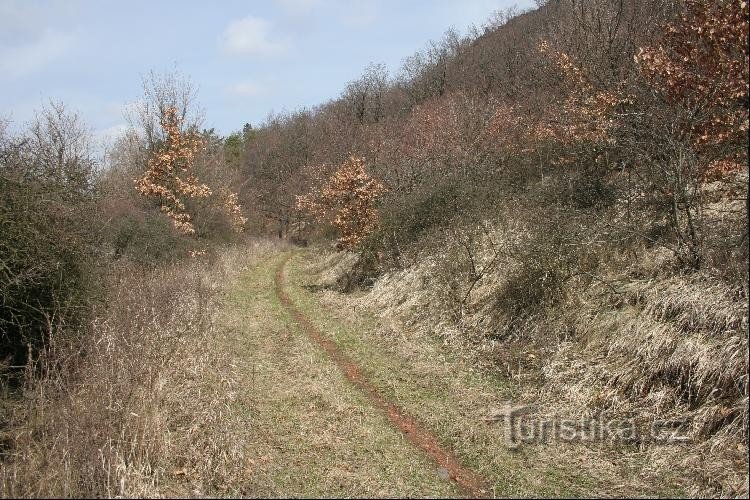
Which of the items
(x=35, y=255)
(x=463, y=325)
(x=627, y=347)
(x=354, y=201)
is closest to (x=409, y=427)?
(x=627, y=347)

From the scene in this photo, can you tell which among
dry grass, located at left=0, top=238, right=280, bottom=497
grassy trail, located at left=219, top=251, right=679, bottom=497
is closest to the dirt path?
grassy trail, located at left=219, top=251, right=679, bottom=497

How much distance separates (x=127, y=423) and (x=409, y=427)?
3.70 meters

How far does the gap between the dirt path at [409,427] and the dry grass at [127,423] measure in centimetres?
216

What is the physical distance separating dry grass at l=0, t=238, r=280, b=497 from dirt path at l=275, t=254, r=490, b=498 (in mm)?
2161

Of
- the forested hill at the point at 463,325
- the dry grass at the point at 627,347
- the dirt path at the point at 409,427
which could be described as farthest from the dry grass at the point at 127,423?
the dry grass at the point at 627,347

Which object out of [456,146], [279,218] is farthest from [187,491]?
[279,218]

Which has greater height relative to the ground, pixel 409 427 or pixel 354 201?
pixel 354 201

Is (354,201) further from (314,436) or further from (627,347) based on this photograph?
(314,436)

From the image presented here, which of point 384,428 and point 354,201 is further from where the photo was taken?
point 354,201

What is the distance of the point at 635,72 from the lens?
13531 mm

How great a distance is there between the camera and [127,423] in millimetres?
6305

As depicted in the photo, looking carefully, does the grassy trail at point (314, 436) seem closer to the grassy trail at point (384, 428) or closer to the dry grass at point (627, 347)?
the grassy trail at point (384, 428)

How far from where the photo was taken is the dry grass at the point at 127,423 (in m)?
5.70

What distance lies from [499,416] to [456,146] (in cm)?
1301
